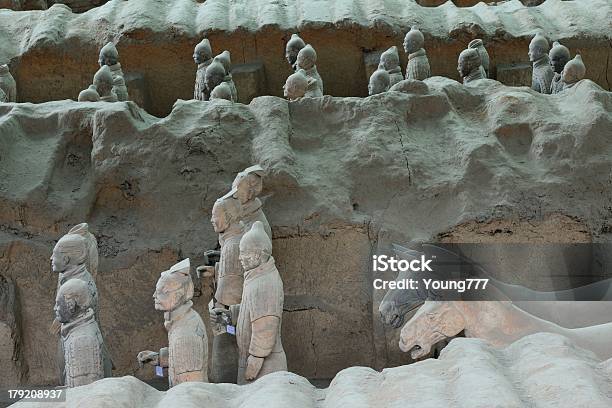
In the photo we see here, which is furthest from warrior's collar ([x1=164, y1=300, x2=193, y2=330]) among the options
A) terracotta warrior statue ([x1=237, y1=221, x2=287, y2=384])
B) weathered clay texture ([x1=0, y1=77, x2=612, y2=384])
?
weathered clay texture ([x1=0, y1=77, x2=612, y2=384])

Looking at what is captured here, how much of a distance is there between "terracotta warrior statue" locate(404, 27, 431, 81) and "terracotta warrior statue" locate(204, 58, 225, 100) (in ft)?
5.80

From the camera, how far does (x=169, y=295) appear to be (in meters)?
4.57

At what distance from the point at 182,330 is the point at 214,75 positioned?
353 centimetres

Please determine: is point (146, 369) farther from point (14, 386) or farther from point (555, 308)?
point (555, 308)

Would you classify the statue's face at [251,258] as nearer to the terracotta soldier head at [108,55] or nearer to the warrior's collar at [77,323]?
the warrior's collar at [77,323]

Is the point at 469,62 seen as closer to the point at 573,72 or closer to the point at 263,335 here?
the point at 573,72

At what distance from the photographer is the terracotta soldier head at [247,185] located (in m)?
5.57

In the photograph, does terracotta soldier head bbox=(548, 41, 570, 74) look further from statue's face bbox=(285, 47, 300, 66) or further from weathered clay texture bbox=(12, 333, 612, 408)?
weathered clay texture bbox=(12, 333, 612, 408)

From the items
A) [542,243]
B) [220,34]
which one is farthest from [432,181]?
[220,34]

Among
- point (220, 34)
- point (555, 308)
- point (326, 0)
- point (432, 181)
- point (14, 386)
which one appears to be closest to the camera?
point (555, 308)

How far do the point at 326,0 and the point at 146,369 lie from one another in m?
5.19

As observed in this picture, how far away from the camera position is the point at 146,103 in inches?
359

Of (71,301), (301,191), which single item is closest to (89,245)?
(71,301)

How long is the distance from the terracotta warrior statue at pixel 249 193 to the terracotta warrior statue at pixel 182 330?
0.98 metres
